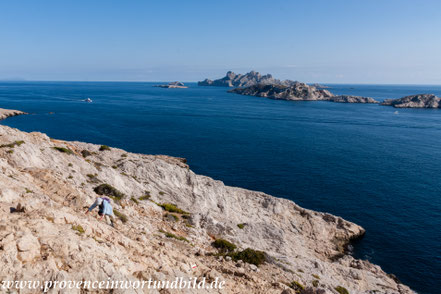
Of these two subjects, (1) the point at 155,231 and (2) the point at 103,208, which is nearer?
(2) the point at 103,208

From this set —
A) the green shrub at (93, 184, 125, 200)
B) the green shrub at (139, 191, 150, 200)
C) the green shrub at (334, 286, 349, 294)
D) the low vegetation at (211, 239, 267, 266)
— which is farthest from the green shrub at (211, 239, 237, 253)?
the green shrub at (139, 191, 150, 200)

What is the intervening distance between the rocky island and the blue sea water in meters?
7.55

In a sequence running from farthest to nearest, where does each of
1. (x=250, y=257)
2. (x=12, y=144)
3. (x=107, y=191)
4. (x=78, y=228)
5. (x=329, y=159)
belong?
(x=329, y=159)
(x=12, y=144)
(x=107, y=191)
(x=250, y=257)
(x=78, y=228)

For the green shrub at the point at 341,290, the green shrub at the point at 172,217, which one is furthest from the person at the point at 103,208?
the green shrub at the point at 341,290

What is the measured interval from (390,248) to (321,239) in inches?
421

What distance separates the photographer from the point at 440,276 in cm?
3647

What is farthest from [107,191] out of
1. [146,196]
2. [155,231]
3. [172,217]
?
[155,231]

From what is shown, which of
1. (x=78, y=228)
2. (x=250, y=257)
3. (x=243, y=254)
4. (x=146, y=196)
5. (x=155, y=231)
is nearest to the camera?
(x=78, y=228)

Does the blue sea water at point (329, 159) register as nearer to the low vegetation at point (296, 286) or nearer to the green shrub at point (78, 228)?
the low vegetation at point (296, 286)

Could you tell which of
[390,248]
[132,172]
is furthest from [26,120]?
[390,248]

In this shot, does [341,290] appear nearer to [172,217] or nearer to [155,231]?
[155,231]

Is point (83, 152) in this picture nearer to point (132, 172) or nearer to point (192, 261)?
point (132, 172)

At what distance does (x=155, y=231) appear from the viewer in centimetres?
2433

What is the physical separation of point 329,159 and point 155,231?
218 feet
